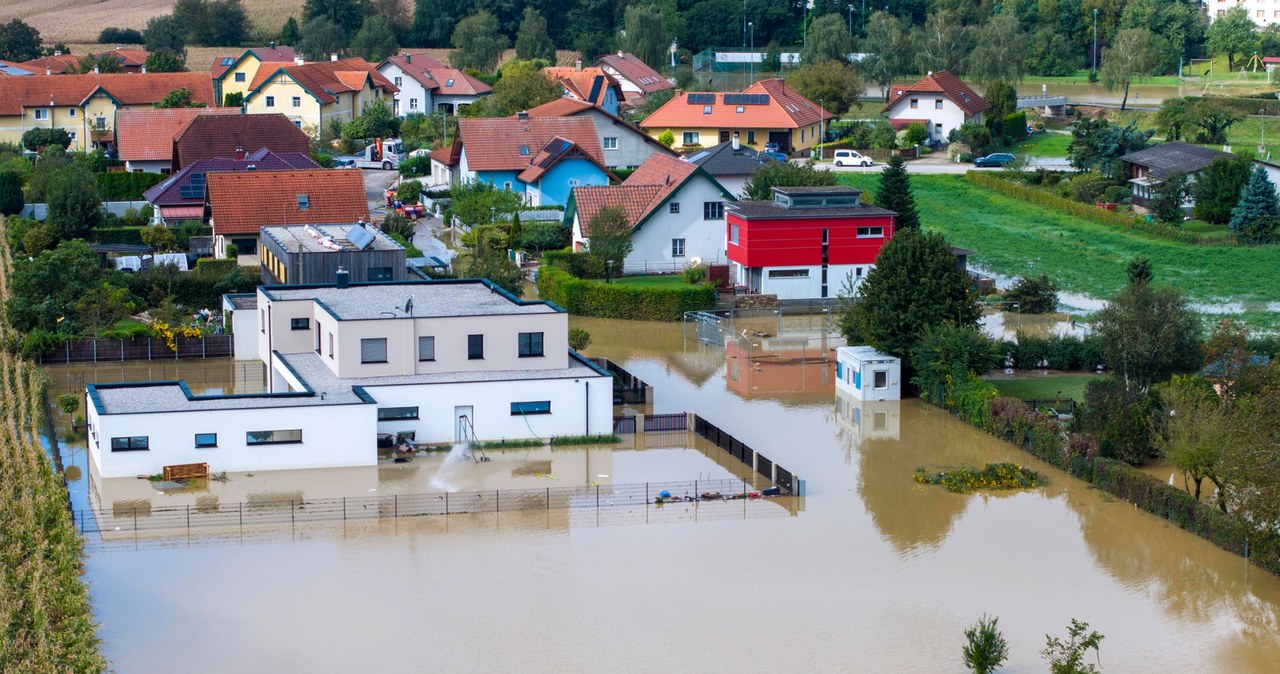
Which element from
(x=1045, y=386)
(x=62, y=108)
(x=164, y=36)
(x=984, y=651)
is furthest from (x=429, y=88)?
(x=984, y=651)

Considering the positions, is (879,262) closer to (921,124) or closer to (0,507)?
(0,507)

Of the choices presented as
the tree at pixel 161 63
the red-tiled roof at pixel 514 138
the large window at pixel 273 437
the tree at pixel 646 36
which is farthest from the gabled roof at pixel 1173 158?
the tree at pixel 161 63

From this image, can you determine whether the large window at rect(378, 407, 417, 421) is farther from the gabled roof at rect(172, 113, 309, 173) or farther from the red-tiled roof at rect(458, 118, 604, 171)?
the gabled roof at rect(172, 113, 309, 173)

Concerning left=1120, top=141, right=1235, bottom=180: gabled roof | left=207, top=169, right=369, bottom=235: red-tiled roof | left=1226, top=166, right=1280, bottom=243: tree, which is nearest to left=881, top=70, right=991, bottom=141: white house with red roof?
left=1120, top=141, right=1235, bottom=180: gabled roof

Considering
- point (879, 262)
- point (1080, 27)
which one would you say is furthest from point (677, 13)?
point (879, 262)

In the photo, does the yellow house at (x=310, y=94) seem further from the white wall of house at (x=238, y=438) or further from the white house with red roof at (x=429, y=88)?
the white wall of house at (x=238, y=438)

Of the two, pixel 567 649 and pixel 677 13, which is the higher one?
pixel 677 13
